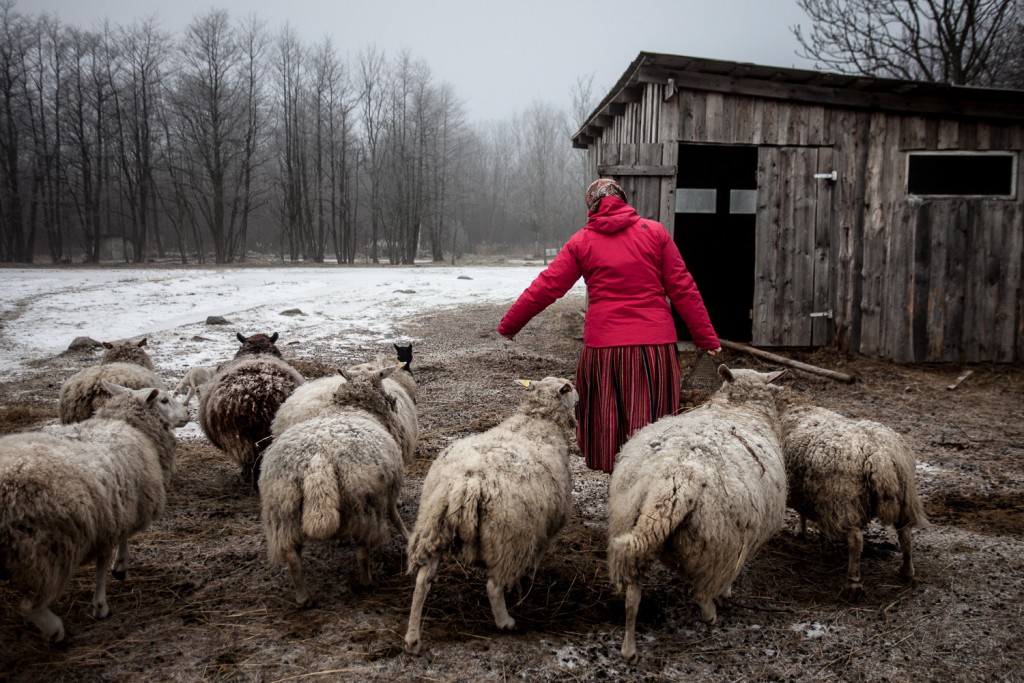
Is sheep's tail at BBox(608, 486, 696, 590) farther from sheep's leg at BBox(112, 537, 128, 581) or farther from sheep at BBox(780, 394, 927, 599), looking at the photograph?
sheep's leg at BBox(112, 537, 128, 581)

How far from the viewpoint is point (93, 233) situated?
36.2m

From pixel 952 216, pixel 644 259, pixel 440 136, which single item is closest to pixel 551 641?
pixel 644 259

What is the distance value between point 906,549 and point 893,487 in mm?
421

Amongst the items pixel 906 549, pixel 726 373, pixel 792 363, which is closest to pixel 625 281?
pixel 726 373

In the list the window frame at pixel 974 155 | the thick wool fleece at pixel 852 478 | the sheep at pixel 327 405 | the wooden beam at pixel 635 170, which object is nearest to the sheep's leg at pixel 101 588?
the sheep at pixel 327 405

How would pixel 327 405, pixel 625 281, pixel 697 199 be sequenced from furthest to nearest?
pixel 697 199, pixel 327 405, pixel 625 281

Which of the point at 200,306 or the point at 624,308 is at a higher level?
the point at 624,308

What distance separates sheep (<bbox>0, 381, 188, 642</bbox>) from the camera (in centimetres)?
303

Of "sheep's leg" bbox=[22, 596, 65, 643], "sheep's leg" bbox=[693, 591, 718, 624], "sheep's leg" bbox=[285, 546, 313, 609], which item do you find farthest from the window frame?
"sheep's leg" bbox=[22, 596, 65, 643]

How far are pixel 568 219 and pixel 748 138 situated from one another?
149 feet

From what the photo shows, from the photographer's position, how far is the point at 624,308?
4.25 metres

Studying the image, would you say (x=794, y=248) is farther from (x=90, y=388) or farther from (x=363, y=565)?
(x=90, y=388)

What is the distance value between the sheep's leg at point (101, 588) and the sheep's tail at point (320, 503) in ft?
3.68

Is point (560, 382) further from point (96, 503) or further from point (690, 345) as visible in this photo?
point (690, 345)
